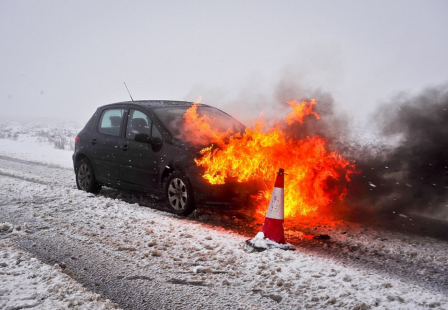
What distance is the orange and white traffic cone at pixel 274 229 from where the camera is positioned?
4854 mm

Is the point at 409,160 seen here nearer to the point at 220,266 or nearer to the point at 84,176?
the point at 220,266

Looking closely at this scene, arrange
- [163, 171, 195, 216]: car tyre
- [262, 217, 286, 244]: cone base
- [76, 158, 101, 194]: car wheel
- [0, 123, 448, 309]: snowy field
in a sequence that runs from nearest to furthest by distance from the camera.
Result: [0, 123, 448, 309]: snowy field → [262, 217, 286, 244]: cone base → [163, 171, 195, 216]: car tyre → [76, 158, 101, 194]: car wheel

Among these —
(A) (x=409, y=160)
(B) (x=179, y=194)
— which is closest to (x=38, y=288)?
(B) (x=179, y=194)

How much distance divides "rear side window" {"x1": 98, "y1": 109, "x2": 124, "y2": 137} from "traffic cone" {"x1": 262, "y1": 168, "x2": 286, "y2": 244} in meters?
A: 3.69

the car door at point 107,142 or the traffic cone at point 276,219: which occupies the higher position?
the car door at point 107,142

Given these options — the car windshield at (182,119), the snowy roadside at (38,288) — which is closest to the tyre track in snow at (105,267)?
the snowy roadside at (38,288)

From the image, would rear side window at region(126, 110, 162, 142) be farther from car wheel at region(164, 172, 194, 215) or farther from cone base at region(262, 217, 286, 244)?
cone base at region(262, 217, 286, 244)

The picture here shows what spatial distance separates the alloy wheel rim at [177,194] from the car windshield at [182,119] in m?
0.79

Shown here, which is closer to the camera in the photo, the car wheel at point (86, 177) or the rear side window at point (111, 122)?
the rear side window at point (111, 122)

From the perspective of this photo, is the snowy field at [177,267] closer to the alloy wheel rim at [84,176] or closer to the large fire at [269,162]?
the large fire at [269,162]

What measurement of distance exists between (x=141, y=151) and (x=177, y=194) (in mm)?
1105

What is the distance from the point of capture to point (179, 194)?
6.53 metres

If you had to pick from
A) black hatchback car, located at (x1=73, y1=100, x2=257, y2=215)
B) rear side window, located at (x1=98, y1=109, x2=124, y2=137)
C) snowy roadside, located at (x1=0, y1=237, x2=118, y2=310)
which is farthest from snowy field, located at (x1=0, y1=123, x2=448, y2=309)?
rear side window, located at (x1=98, y1=109, x2=124, y2=137)

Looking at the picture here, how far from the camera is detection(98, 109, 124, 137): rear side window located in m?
7.68
